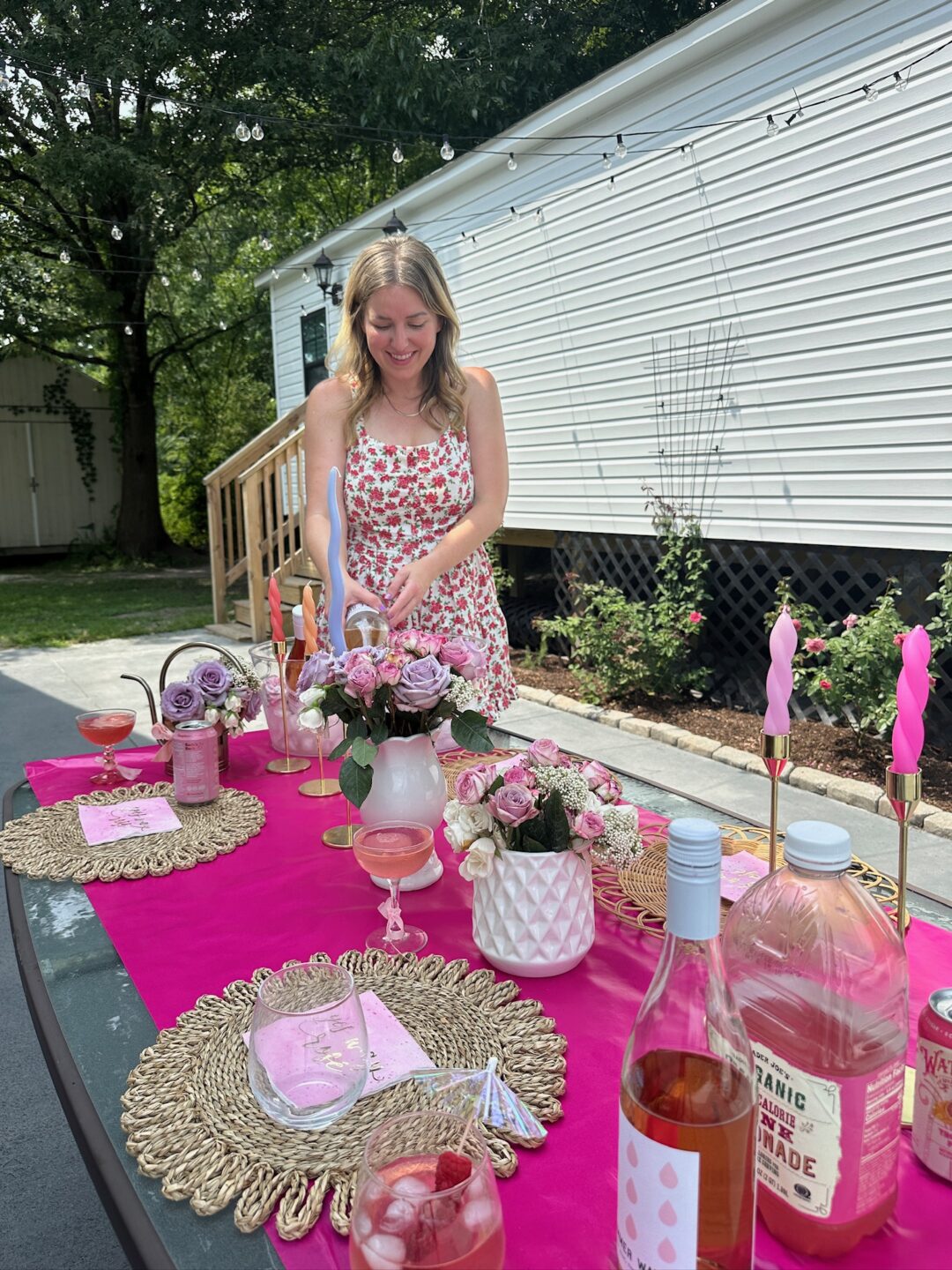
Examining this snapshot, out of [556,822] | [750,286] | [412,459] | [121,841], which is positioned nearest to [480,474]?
[412,459]

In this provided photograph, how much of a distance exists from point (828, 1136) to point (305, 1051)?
18.8 inches

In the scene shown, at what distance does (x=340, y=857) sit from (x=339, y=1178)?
82 cm

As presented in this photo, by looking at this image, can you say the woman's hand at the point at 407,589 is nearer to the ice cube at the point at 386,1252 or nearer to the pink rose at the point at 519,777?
the pink rose at the point at 519,777

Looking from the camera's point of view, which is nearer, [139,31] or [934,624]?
[934,624]

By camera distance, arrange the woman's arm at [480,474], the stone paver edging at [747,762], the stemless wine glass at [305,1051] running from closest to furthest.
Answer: the stemless wine glass at [305,1051], the woman's arm at [480,474], the stone paver edging at [747,762]

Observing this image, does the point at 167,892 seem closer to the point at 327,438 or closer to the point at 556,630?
the point at 327,438

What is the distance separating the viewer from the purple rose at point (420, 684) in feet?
4.58

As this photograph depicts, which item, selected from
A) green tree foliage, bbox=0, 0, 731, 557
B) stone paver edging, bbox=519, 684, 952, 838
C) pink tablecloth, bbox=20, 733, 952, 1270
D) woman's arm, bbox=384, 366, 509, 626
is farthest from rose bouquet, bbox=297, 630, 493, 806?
green tree foliage, bbox=0, 0, 731, 557

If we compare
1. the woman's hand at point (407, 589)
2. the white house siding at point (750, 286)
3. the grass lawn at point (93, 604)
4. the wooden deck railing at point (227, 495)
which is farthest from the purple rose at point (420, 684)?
the grass lawn at point (93, 604)

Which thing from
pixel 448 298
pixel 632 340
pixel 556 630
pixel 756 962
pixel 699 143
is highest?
pixel 699 143

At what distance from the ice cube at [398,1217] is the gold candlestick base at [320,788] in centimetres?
136

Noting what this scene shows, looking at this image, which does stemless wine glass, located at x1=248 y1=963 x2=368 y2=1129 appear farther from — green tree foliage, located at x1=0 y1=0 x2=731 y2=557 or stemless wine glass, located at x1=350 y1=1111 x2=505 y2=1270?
green tree foliage, located at x1=0 y1=0 x2=731 y2=557

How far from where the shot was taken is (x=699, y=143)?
5.42 metres

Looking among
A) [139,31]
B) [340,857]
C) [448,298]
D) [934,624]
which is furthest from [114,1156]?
[139,31]
